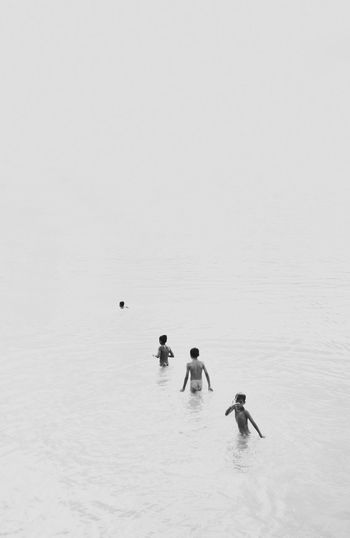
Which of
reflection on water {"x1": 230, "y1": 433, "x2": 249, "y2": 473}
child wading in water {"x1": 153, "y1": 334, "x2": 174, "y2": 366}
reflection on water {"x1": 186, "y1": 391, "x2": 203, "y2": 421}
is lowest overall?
reflection on water {"x1": 230, "y1": 433, "x2": 249, "y2": 473}

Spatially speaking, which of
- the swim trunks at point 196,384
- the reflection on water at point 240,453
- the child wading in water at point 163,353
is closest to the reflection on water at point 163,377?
the child wading in water at point 163,353

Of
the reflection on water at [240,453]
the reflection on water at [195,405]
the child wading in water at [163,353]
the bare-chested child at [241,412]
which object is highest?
the child wading in water at [163,353]

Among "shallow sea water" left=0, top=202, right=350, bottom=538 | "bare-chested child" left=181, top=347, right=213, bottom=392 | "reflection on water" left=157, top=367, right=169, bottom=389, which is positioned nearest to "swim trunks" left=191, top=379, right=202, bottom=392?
"bare-chested child" left=181, top=347, right=213, bottom=392

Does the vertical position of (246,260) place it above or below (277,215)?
below

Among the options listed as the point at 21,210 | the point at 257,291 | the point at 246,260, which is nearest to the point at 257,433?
the point at 257,291

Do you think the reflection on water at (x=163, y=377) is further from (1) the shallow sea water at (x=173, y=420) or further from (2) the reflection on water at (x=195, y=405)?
(2) the reflection on water at (x=195, y=405)

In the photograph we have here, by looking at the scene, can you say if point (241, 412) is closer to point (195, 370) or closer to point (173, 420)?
point (173, 420)

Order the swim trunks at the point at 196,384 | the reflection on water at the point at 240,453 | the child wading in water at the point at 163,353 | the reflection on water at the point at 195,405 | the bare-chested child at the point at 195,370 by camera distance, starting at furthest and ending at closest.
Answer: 1. the child wading in water at the point at 163,353
2. the swim trunks at the point at 196,384
3. the bare-chested child at the point at 195,370
4. the reflection on water at the point at 195,405
5. the reflection on water at the point at 240,453

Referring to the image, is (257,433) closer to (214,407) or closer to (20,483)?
(214,407)

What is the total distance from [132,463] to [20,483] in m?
2.65

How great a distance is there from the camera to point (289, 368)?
1912 cm

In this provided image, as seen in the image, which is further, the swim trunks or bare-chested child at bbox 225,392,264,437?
the swim trunks

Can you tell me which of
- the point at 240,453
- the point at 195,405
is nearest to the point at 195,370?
the point at 195,405

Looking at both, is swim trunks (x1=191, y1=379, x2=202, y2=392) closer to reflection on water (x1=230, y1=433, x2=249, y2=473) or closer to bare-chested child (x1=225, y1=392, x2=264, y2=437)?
reflection on water (x1=230, y1=433, x2=249, y2=473)
